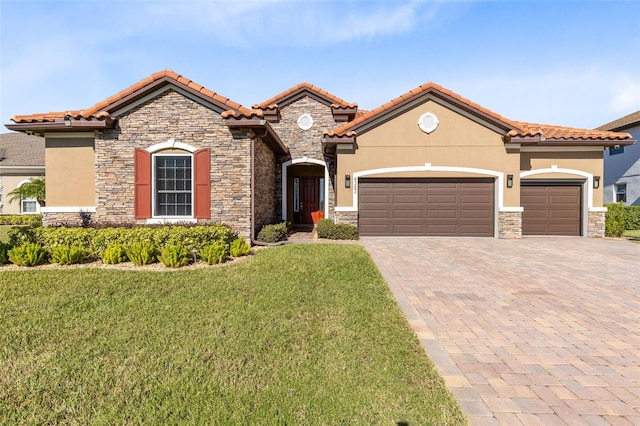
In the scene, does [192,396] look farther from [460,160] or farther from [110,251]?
[460,160]

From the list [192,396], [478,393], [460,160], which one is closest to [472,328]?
[478,393]

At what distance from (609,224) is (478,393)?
15303 mm

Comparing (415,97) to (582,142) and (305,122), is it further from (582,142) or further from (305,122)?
(582,142)

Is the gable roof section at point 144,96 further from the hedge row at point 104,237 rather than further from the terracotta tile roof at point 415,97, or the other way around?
the terracotta tile roof at point 415,97

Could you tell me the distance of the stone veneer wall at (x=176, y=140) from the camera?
9.20 m

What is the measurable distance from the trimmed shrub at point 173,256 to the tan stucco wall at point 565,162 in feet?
44.3

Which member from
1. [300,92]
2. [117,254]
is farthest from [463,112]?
[117,254]

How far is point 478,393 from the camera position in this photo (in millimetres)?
2707

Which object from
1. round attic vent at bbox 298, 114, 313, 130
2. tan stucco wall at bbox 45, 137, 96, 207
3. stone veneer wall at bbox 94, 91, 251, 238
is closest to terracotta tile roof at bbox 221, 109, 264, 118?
stone veneer wall at bbox 94, 91, 251, 238

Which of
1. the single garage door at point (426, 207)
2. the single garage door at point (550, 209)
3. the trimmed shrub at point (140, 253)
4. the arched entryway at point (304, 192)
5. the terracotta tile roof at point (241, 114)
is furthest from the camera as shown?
the arched entryway at point (304, 192)

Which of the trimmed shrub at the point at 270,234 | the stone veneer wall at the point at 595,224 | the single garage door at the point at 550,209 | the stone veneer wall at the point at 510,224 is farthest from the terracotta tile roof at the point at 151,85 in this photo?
the stone veneer wall at the point at 595,224

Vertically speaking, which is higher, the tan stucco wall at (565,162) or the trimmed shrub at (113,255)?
the tan stucco wall at (565,162)

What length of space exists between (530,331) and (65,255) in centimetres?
924

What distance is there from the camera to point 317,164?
1447 centimetres
